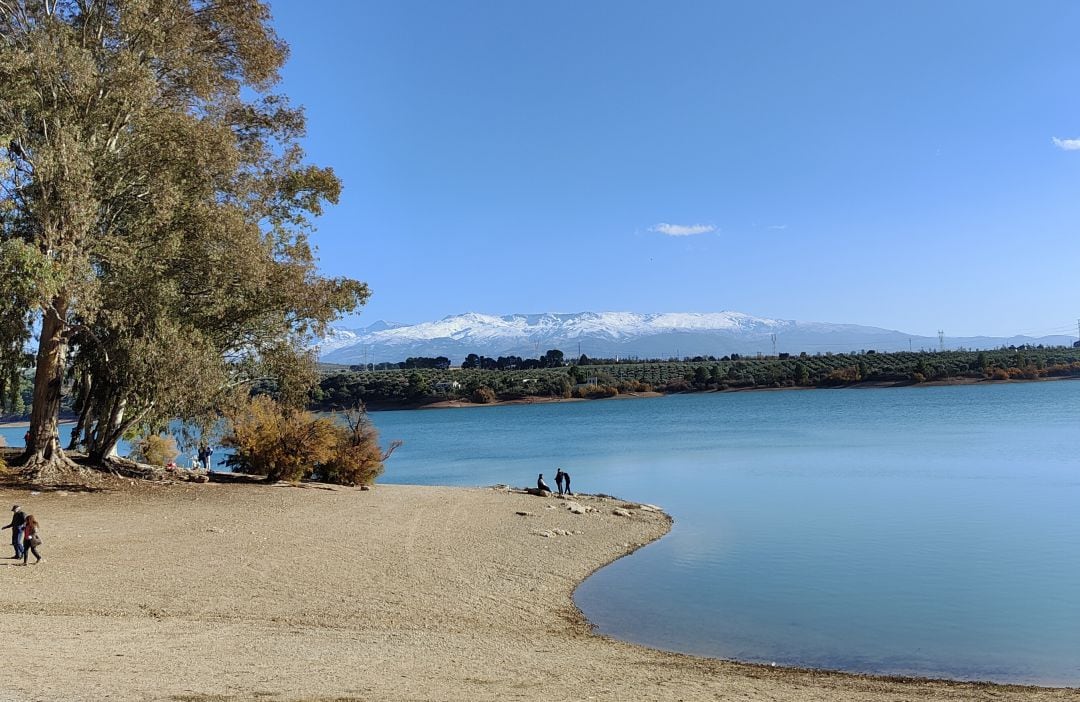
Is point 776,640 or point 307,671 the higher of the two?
point 307,671

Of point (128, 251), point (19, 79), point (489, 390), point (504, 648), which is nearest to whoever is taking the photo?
point (504, 648)

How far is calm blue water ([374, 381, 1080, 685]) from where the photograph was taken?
12328 millimetres

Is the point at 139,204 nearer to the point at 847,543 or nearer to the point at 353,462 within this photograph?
the point at 353,462

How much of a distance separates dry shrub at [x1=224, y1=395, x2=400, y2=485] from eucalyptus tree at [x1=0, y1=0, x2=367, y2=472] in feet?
8.08

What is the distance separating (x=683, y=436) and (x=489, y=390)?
68277 millimetres

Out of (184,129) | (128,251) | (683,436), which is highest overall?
(184,129)

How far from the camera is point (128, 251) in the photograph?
68.1 feet

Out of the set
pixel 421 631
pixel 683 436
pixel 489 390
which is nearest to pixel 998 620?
pixel 421 631

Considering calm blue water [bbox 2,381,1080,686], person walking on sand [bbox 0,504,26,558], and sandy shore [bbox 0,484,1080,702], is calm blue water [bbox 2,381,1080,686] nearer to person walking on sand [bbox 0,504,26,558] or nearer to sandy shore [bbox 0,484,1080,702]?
sandy shore [bbox 0,484,1080,702]

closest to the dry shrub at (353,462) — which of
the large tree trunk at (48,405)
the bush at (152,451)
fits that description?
the large tree trunk at (48,405)

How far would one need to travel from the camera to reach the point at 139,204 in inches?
855

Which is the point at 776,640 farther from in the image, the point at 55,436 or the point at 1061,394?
the point at 1061,394

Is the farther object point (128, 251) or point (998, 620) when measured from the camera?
point (128, 251)

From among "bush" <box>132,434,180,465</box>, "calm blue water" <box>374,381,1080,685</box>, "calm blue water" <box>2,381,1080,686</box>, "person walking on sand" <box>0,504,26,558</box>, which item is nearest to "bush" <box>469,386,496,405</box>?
"calm blue water" <box>2,381,1080,686</box>
